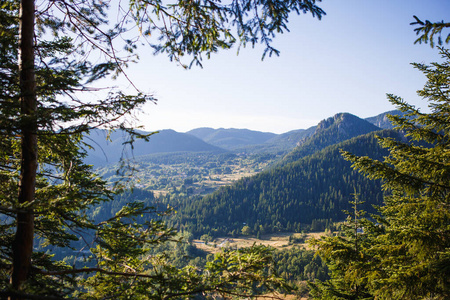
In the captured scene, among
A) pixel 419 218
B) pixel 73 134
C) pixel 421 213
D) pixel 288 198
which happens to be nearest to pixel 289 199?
pixel 288 198

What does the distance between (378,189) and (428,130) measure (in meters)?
150

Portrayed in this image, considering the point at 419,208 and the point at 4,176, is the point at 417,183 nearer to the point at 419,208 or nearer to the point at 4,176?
the point at 419,208

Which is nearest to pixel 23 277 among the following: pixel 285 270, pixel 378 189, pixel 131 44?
pixel 131 44

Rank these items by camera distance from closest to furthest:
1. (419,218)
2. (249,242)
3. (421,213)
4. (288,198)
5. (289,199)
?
(419,218) → (421,213) → (249,242) → (289,199) → (288,198)

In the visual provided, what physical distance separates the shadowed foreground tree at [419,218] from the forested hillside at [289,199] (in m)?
105

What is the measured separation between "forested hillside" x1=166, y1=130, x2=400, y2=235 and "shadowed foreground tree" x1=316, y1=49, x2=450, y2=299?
104761 millimetres

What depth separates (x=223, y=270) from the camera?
463 cm

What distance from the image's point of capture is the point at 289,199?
13650 cm

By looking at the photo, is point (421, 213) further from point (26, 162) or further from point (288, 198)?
point (288, 198)

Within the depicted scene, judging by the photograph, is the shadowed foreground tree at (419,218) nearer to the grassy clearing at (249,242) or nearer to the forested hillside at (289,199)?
the grassy clearing at (249,242)

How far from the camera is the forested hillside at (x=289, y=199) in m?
116

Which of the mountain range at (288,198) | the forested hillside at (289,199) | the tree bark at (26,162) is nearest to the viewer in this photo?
the tree bark at (26,162)

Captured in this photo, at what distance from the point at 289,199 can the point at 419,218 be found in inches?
5399

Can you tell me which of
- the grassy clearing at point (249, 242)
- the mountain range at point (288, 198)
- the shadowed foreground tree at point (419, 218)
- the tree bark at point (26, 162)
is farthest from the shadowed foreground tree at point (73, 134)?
the mountain range at point (288, 198)
